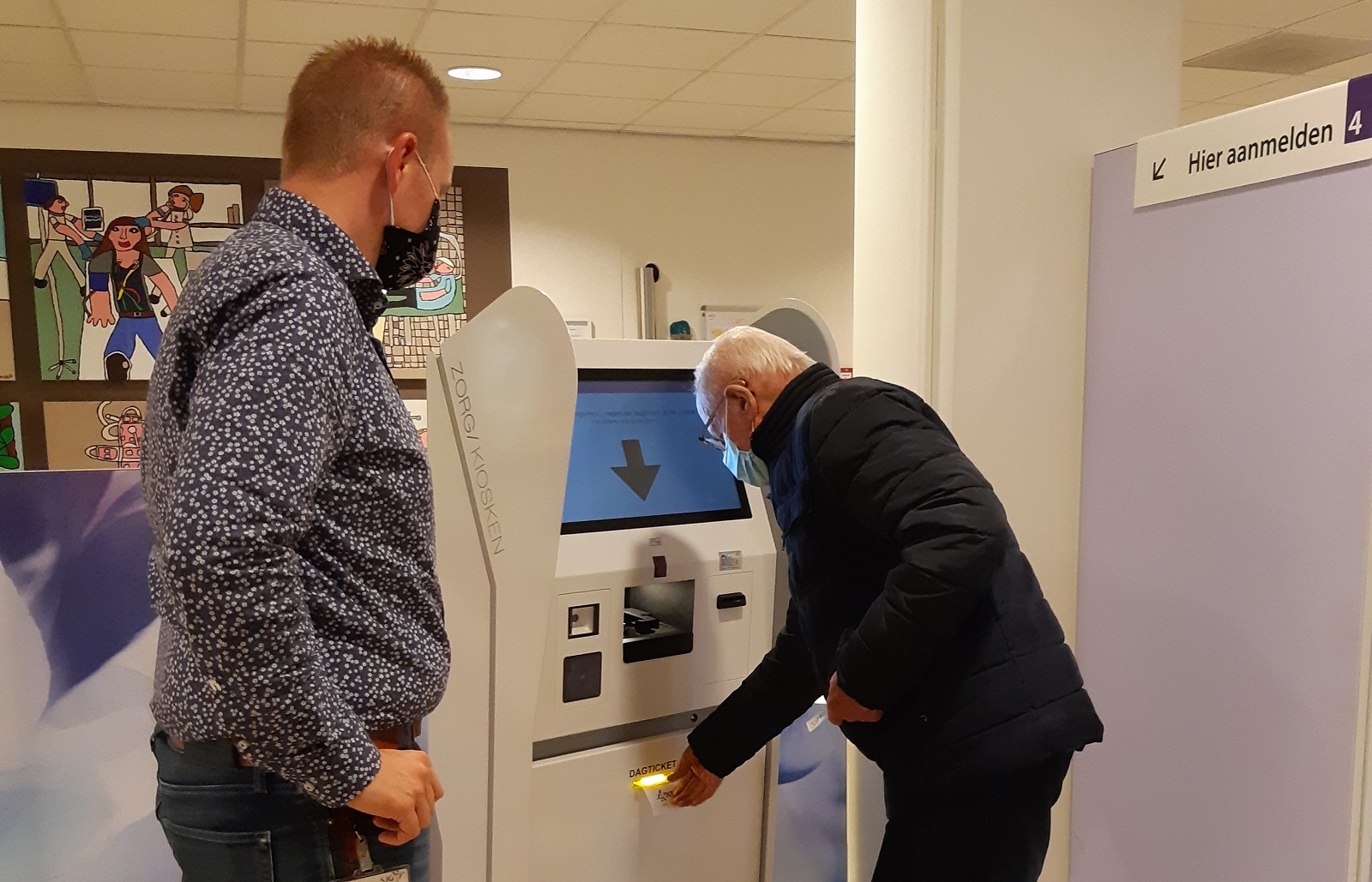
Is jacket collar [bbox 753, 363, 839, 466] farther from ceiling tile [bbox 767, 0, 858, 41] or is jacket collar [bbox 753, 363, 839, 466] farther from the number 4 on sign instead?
ceiling tile [bbox 767, 0, 858, 41]

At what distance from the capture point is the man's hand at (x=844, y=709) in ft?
5.33

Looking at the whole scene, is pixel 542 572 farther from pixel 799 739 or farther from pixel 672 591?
pixel 799 739

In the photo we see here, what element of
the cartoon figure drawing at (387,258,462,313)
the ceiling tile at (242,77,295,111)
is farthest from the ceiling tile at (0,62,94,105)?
the cartoon figure drawing at (387,258,462,313)

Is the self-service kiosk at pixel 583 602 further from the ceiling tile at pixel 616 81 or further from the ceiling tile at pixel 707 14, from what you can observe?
the ceiling tile at pixel 616 81

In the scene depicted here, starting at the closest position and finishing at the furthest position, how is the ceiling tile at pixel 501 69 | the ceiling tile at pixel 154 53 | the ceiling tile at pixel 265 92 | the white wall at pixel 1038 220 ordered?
the white wall at pixel 1038 220, the ceiling tile at pixel 154 53, the ceiling tile at pixel 501 69, the ceiling tile at pixel 265 92

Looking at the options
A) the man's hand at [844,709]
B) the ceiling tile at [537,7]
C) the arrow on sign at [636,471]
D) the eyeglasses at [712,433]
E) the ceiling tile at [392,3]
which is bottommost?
the man's hand at [844,709]

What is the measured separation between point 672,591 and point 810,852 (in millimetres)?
698

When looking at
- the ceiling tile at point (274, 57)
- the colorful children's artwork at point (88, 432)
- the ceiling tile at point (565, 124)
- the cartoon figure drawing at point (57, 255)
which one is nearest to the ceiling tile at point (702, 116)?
the ceiling tile at point (565, 124)

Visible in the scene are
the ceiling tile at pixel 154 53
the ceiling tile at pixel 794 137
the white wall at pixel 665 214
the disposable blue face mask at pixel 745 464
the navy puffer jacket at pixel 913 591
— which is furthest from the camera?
the ceiling tile at pixel 794 137

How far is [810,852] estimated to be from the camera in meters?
2.24

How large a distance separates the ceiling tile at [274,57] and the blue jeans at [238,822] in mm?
3778

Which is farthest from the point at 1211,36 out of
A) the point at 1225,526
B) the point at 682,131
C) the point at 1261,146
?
the point at 1225,526

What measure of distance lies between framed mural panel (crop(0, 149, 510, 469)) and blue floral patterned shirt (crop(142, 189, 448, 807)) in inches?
164

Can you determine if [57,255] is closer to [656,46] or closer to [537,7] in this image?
[537,7]
